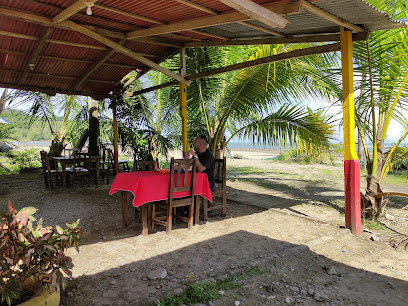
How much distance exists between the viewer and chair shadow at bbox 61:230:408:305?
2814mm

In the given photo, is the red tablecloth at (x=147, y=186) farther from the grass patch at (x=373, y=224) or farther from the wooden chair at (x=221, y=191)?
the grass patch at (x=373, y=224)

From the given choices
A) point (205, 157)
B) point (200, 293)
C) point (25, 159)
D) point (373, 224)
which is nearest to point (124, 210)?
point (205, 157)

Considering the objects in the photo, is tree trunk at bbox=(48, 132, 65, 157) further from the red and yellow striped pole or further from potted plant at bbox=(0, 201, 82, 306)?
potted plant at bbox=(0, 201, 82, 306)

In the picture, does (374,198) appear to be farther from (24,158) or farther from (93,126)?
(24,158)

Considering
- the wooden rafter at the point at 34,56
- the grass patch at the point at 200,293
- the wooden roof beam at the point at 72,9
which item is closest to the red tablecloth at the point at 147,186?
the grass patch at the point at 200,293

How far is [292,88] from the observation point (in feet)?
21.7

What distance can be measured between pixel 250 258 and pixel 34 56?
6027 millimetres

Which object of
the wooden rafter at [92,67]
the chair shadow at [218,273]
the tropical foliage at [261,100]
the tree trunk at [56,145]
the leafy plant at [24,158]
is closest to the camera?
the chair shadow at [218,273]

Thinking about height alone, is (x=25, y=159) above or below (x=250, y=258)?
above

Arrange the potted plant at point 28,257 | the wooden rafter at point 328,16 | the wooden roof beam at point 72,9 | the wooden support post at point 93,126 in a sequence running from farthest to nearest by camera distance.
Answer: the wooden support post at point 93,126 → the wooden roof beam at point 72,9 → the wooden rafter at point 328,16 → the potted plant at point 28,257

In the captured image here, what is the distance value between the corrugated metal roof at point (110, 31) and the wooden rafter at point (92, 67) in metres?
0.02

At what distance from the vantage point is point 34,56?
6.80m

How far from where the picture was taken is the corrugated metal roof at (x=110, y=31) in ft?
14.5

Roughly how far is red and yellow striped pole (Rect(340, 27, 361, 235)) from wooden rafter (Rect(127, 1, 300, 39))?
1088 millimetres
